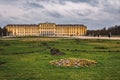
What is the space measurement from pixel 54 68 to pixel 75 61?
7.99ft

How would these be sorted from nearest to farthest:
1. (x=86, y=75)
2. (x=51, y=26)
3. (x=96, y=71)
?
(x=86, y=75), (x=96, y=71), (x=51, y=26)

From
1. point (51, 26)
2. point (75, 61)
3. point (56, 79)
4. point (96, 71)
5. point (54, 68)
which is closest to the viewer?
point (56, 79)

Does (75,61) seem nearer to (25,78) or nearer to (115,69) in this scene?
(115,69)

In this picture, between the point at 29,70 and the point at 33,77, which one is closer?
the point at 33,77

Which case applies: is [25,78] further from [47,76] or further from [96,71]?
[96,71]

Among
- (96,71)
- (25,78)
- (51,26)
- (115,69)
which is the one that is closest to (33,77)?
(25,78)

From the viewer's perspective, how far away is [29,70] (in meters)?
17.5

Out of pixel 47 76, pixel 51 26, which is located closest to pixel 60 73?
pixel 47 76

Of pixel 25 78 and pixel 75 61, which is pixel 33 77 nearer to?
pixel 25 78

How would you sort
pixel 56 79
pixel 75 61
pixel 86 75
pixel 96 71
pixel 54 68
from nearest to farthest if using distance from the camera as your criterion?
pixel 56 79 → pixel 86 75 → pixel 96 71 → pixel 54 68 → pixel 75 61

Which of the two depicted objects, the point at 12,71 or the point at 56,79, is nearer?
the point at 56,79

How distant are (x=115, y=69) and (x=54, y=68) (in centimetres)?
382

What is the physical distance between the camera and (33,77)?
15.2 meters

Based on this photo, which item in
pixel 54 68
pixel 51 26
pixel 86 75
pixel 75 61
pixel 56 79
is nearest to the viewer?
pixel 56 79
